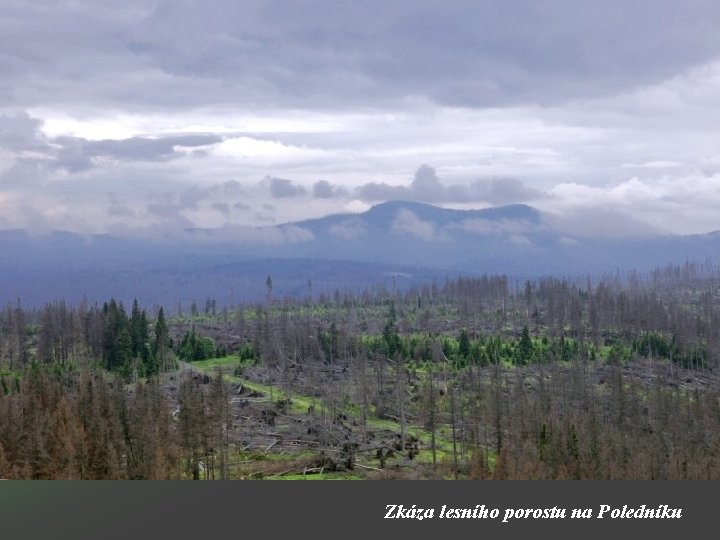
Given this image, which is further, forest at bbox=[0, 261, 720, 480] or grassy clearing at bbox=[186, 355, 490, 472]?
grassy clearing at bbox=[186, 355, 490, 472]

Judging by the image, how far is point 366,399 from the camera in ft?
271

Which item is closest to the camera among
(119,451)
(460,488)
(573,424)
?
(460,488)

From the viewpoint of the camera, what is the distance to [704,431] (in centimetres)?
6850

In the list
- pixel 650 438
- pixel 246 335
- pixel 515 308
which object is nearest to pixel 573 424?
pixel 650 438

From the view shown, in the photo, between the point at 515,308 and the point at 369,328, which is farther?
the point at 515,308

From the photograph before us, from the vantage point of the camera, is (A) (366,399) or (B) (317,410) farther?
(A) (366,399)

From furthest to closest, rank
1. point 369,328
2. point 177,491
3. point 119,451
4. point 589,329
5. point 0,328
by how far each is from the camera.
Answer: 1. point 369,328
2. point 589,329
3. point 0,328
4. point 119,451
5. point 177,491

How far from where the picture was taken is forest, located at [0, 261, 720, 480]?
168ft

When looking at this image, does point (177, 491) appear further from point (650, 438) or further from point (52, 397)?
point (650, 438)

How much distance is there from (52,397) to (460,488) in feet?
134

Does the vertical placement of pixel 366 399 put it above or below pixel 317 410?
above

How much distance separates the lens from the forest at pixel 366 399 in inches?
2013

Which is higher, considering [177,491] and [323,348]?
[177,491]

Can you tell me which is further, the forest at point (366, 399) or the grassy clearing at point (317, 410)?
the grassy clearing at point (317, 410)
